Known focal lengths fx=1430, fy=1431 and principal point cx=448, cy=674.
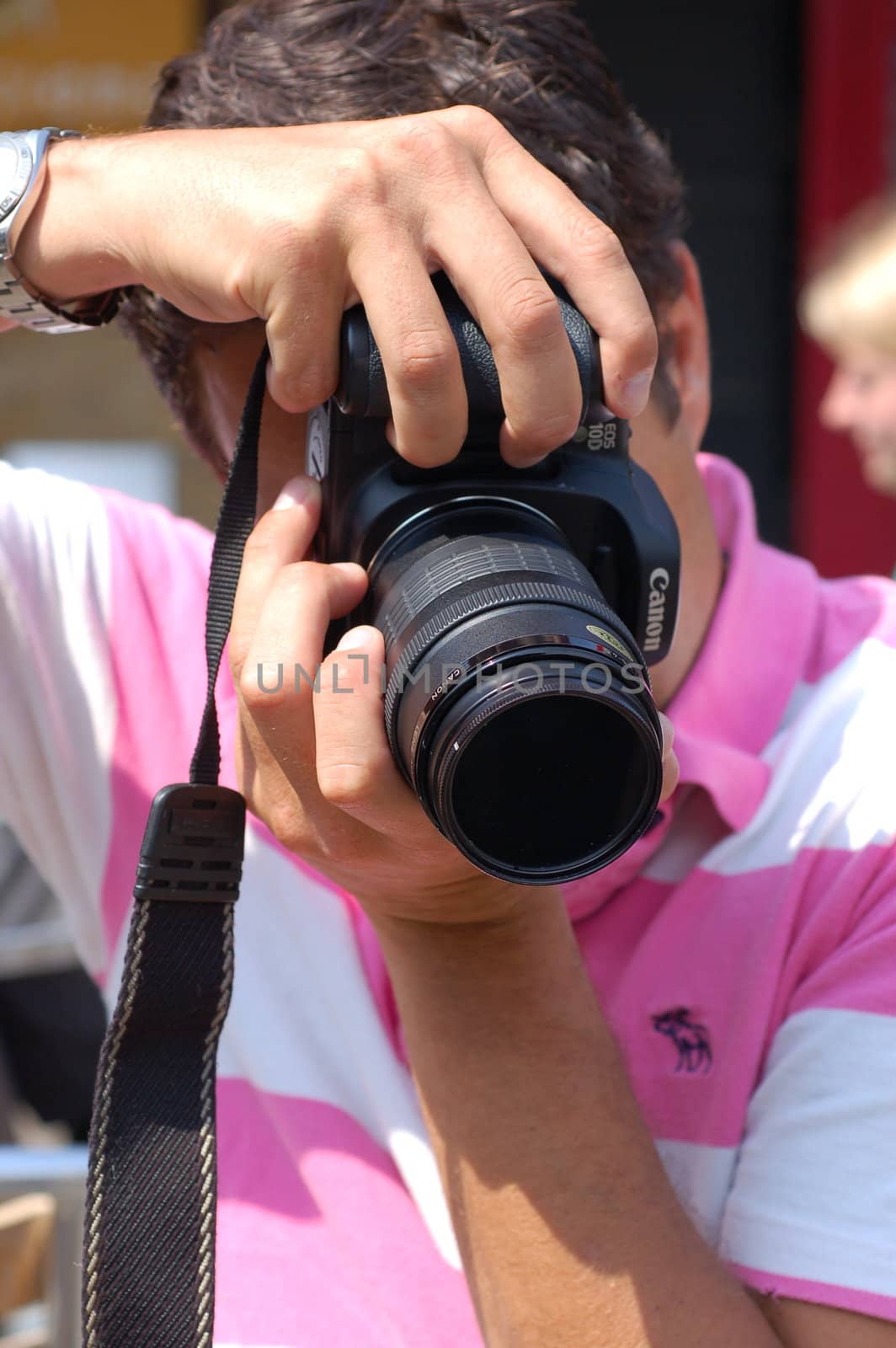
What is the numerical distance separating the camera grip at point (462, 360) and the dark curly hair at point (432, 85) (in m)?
0.20

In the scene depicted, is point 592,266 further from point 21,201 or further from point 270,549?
point 21,201

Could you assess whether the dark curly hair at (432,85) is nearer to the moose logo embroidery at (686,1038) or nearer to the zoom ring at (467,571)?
the zoom ring at (467,571)

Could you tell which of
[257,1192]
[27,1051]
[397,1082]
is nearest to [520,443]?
[397,1082]

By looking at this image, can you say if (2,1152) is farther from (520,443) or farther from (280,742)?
(520,443)

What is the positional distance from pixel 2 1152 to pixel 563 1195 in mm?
712

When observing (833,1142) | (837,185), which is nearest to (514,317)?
(833,1142)

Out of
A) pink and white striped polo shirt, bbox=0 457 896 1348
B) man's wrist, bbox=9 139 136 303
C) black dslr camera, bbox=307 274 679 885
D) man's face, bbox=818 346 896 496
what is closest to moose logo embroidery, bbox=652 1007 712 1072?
pink and white striped polo shirt, bbox=0 457 896 1348

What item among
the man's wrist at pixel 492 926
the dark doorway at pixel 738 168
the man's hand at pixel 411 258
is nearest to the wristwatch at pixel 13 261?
the man's hand at pixel 411 258

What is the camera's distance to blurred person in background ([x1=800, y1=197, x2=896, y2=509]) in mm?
2199

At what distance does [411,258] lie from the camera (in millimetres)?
734

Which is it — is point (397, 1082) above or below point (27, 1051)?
above

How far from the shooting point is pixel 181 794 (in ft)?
2.69

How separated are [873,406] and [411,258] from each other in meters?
1.65

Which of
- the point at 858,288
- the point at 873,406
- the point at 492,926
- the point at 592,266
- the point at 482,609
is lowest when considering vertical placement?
the point at 873,406
